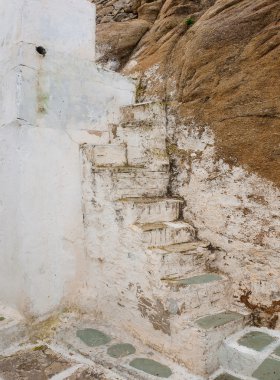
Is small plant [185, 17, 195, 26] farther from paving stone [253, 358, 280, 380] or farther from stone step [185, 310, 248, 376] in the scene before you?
paving stone [253, 358, 280, 380]

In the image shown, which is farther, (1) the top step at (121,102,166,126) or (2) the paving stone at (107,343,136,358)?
(1) the top step at (121,102,166,126)

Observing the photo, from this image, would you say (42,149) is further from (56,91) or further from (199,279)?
(199,279)

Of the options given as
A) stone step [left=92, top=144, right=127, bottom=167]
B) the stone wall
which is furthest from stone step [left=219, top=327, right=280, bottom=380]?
stone step [left=92, top=144, right=127, bottom=167]

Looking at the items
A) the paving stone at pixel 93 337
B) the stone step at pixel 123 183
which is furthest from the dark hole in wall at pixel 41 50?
the paving stone at pixel 93 337

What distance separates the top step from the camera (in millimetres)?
5539

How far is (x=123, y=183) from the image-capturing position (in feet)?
16.5

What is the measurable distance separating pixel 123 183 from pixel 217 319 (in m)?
2.14

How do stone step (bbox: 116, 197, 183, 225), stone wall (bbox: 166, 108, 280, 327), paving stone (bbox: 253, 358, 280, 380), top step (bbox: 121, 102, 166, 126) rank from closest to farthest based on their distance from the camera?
paving stone (bbox: 253, 358, 280, 380) → stone wall (bbox: 166, 108, 280, 327) → stone step (bbox: 116, 197, 183, 225) → top step (bbox: 121, 102, 166, 126)

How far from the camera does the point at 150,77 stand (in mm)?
6426

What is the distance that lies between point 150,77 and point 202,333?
446cm

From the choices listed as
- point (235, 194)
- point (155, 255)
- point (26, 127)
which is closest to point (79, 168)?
point (26, 127)

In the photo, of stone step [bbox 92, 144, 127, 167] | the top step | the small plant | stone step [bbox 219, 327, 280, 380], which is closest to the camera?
stone step [bbox 219, 327, 280, 380]

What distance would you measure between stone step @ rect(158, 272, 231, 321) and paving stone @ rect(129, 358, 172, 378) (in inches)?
23.0

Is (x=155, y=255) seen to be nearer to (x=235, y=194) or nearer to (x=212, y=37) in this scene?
(x=235, y=194)
